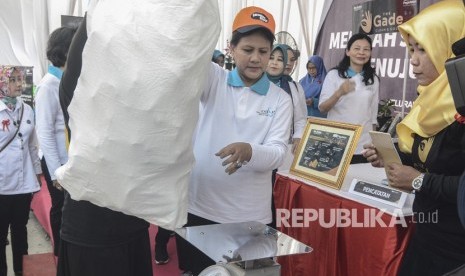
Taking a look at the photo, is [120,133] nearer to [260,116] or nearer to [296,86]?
[260,116]

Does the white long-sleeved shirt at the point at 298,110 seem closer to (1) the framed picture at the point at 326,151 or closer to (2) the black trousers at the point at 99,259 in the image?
(1) the framed picture at the point at 326,151

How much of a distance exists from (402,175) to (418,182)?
3.2 inches

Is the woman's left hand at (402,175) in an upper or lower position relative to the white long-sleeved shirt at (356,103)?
lower

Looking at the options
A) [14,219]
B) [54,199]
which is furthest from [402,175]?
[14,219]

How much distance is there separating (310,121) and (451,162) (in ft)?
3.35

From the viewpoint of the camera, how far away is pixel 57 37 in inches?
77.5

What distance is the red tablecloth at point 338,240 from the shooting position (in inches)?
64.5

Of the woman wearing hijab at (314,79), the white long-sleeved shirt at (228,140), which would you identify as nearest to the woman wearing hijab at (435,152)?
the white long-sleeved shirt at (228,140)

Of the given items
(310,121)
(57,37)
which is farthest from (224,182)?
(57,37)

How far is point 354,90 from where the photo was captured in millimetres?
2820

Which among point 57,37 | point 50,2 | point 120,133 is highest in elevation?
point 50,2

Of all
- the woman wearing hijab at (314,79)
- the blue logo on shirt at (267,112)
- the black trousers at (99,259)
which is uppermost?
the woman wearing hijab at (314,79)

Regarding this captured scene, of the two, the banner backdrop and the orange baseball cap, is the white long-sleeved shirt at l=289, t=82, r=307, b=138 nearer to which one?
the banner backdrop

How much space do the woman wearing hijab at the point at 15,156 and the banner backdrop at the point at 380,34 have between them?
2636mm
